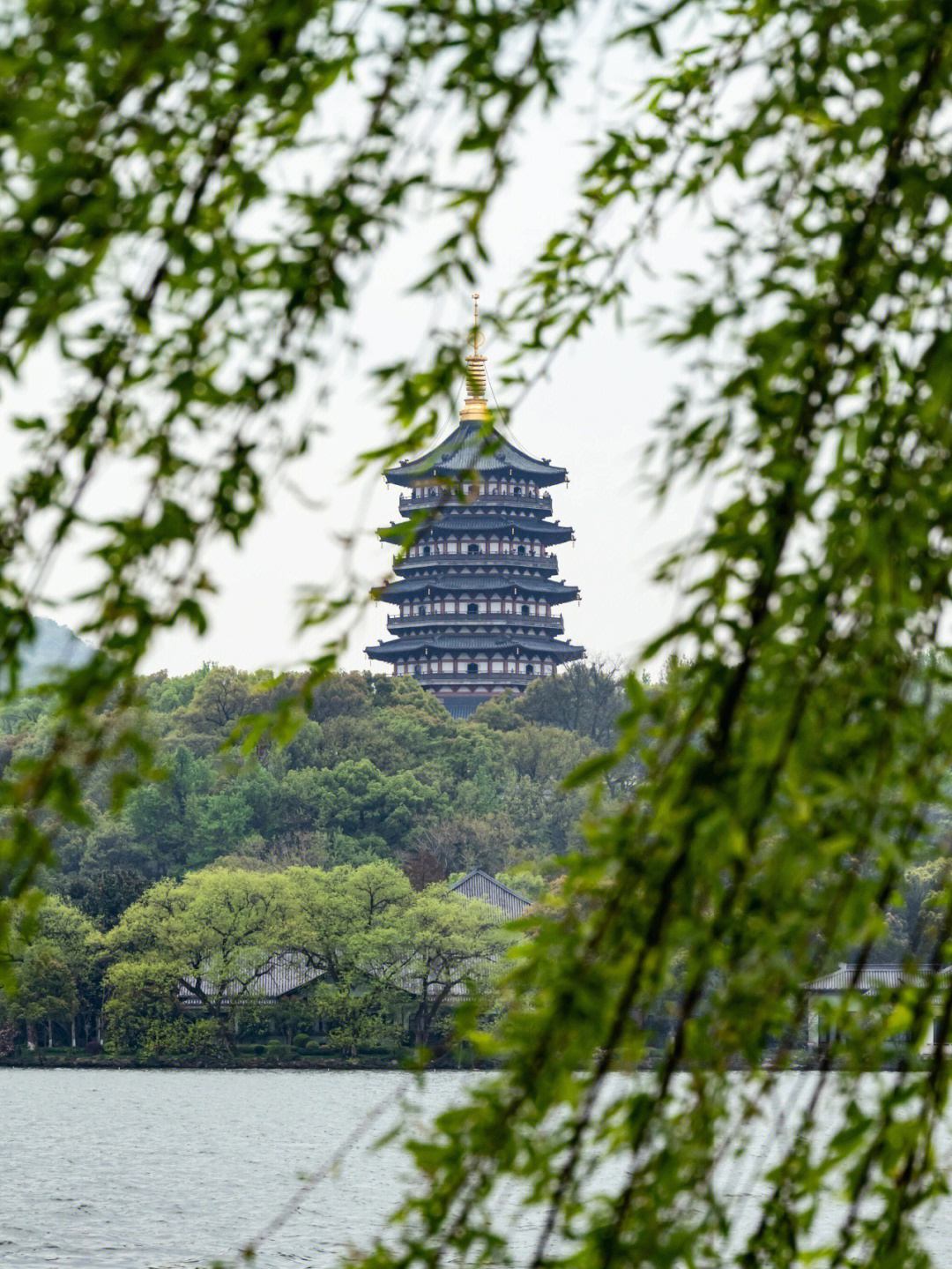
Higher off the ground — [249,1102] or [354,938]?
[354,938]

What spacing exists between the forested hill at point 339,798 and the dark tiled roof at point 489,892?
1.38m

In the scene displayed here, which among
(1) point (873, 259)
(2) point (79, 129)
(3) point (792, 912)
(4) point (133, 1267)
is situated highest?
(2) point (79, 129)

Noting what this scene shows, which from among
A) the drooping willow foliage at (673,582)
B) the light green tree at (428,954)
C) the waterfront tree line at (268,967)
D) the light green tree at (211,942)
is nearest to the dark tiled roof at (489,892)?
the waterfront tree line at (268,967)

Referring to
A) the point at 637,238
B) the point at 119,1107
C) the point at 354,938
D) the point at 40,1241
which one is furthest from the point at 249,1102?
the point at 637,238

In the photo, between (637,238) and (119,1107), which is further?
(119,1107)

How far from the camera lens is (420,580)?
52625 millimetres

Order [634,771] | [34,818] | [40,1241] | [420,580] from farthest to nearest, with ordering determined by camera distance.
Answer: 1. [420,580]
2. [634,771]
3. [40,1241]
4. [34,818]

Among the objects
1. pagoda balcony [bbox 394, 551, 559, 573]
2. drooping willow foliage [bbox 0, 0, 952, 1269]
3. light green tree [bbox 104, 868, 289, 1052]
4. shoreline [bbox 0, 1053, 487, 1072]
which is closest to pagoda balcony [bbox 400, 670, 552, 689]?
pagoda balcony [bbox 394, 551, 559, 573]

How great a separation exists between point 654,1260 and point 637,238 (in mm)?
1318

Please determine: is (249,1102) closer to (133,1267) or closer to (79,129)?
(133,1267)

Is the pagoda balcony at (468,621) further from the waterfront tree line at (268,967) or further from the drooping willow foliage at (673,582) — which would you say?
the drooping willow foliage at (673,582)

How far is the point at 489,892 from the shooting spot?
1487 inches

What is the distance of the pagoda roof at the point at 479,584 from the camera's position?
171ft

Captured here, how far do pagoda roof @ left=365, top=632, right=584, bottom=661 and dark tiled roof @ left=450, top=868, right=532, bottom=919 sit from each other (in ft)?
51.5
